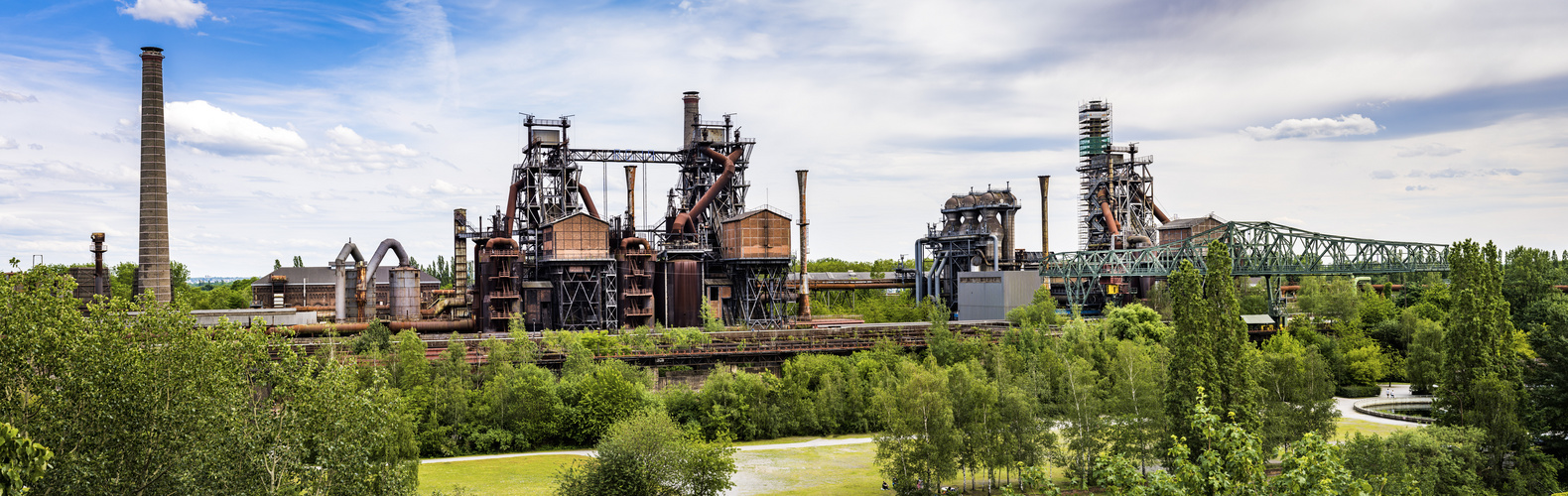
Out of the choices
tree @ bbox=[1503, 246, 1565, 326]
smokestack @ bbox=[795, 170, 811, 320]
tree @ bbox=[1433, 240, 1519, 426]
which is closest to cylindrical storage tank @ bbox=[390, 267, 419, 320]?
smokestack @ bbox=[795, 170, 811, 320]

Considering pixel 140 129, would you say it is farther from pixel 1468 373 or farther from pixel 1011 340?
pixel 1468 373

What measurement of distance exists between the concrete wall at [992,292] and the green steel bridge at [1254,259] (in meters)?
1.89

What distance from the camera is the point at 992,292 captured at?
81.4 meters

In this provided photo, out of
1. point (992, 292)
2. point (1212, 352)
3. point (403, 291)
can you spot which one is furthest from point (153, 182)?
point (992, 292)

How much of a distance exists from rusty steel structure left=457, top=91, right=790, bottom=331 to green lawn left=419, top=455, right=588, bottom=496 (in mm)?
25570

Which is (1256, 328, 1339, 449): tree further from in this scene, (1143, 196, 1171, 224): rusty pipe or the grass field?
(1143, 196, 1171, 224): rusty pipe

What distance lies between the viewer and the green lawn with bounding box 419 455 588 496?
37.8 metres

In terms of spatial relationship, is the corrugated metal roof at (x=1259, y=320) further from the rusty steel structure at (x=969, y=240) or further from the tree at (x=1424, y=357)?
the rusty steel structure at (x=969, y=240)

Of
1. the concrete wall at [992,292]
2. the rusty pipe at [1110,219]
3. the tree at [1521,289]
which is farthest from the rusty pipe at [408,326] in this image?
the tree at [1521,289]

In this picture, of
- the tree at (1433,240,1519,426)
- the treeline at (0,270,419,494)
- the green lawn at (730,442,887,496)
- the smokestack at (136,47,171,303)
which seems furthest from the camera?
the smokestack at (136,47,171,303)

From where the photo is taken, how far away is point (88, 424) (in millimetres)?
18156

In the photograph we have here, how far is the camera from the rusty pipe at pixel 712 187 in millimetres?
77062

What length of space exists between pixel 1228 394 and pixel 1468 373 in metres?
10.2

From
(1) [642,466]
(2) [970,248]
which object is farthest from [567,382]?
(2) [970,248]
